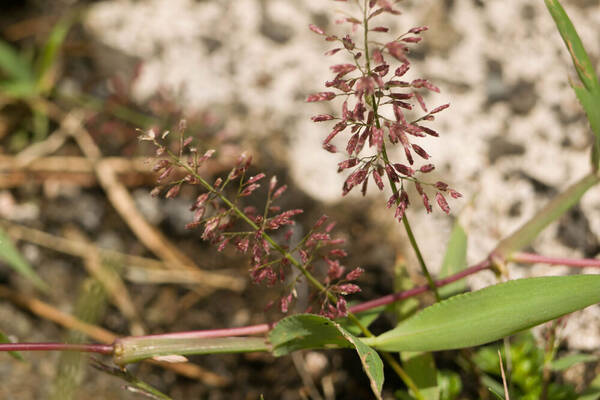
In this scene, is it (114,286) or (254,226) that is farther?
(114,286)

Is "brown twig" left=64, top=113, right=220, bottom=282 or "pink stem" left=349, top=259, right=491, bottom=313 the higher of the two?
"pink stem" left=349, top=259, right=491, bottom=313

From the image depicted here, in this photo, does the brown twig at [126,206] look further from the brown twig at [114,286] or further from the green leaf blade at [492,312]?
the green leaf blade at [492,312]

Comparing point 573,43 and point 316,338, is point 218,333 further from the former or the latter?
point 573,43

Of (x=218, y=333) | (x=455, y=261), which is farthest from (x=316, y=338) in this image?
(x=455, y=261)

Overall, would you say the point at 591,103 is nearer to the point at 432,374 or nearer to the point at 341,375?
the point at 432,374

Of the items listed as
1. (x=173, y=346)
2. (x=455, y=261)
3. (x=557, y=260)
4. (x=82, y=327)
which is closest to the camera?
(x=173, y=346)

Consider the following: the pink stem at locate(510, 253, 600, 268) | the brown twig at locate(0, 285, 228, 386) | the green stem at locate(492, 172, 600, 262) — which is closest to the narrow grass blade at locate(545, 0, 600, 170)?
the green stem at locate(492, 172, 600, 262)

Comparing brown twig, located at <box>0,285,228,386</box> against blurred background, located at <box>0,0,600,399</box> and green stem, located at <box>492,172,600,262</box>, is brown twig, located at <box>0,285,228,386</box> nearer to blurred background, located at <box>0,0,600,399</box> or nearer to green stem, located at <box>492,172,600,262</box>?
blurred background, located at <box>0,0,600,399</box>
